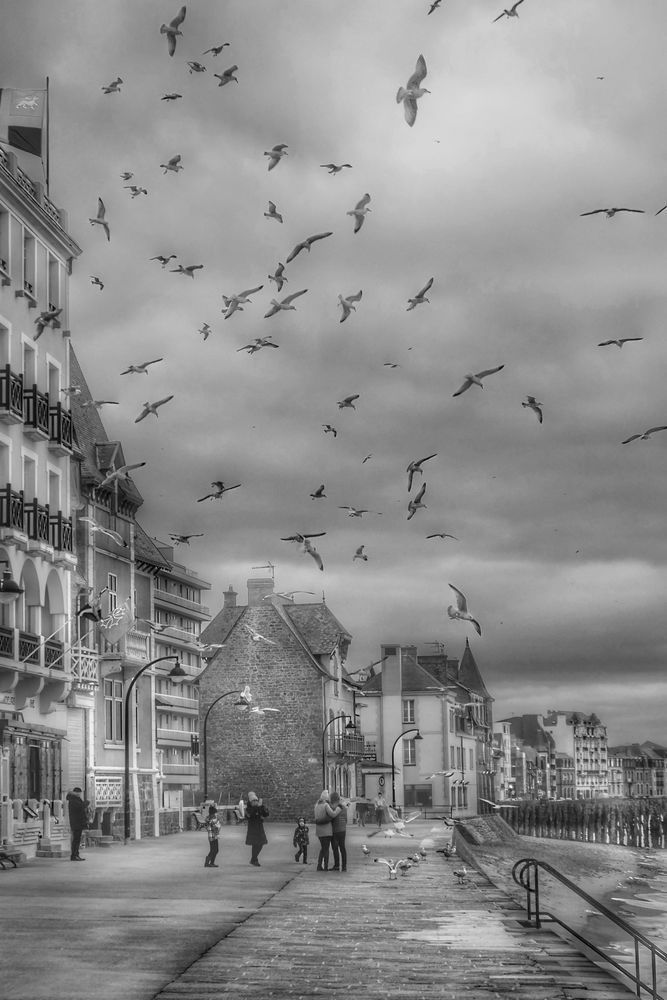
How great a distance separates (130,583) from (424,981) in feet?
122

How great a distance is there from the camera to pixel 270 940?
16422 millimetres

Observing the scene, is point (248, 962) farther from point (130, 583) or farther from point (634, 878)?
point (634, 878)

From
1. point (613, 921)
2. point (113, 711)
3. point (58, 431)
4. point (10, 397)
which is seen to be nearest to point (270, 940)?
point (613, 921)

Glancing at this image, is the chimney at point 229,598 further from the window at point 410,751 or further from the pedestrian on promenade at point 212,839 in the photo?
the pedestrian on promenade at point 212,839

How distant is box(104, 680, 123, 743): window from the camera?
46.7 metres

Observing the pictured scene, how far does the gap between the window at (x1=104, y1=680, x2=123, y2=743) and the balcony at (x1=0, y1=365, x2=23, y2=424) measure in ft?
47.8

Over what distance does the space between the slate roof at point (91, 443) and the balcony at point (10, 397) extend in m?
9.51

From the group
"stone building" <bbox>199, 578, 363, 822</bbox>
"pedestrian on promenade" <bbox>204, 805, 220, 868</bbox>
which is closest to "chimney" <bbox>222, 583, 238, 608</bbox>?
"stone building" <bbox>199, 578, 363, 822</bbox>

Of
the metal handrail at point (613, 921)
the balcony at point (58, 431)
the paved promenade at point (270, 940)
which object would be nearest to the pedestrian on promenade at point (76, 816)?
the paved promenade at point (270, 940)

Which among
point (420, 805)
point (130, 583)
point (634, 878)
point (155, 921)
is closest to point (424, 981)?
point (155, 921)

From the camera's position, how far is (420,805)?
10094 centimetres

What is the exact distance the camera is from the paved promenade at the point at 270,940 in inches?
518

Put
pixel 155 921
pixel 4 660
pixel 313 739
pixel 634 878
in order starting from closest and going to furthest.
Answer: pixel 155 921, pixel 4 660, pixel 634 878, pixel 313 739

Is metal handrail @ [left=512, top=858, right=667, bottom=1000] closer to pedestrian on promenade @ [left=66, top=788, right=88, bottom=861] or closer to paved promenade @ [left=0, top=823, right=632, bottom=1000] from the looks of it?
paved promenade @ [left=0, top=823, right=632, bottom=1000]
